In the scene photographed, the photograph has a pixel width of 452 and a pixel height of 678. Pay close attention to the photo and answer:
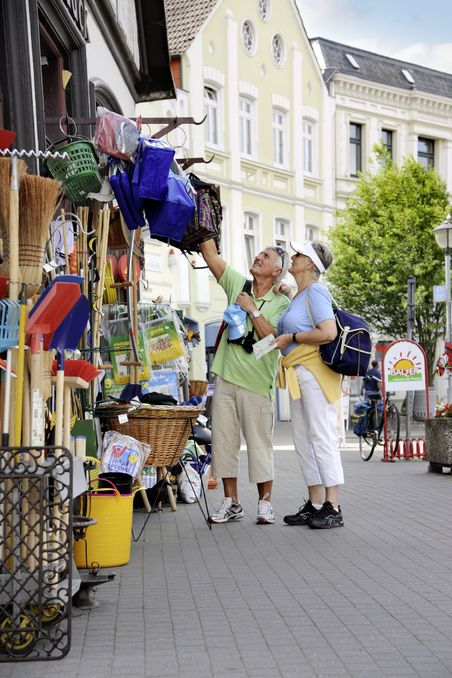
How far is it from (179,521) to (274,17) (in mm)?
28678

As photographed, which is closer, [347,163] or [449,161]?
[347,163]

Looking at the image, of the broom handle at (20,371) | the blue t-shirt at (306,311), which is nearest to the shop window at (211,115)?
the blue t-shirt at (306,311)

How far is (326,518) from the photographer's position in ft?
26.9

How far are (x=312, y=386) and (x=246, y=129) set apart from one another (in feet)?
85.1

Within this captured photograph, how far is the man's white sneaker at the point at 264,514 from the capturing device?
841 centimetres

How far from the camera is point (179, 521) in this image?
8.74 m

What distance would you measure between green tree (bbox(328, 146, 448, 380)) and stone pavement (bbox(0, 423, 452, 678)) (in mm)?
25114

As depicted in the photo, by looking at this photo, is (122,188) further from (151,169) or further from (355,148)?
(355,148)

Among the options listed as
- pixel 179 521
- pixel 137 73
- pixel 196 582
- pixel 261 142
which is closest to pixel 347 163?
pixel 261 142

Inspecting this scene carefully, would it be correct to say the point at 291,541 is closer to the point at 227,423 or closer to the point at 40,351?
the point at 227,423

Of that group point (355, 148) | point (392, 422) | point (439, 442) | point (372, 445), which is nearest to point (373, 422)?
point (392, 422)

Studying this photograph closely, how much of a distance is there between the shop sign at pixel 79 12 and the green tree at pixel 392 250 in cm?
2441

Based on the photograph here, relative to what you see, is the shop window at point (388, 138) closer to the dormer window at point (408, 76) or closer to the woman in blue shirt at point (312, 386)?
the dormer window at point (408, 76)

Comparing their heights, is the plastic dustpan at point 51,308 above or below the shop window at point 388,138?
below
